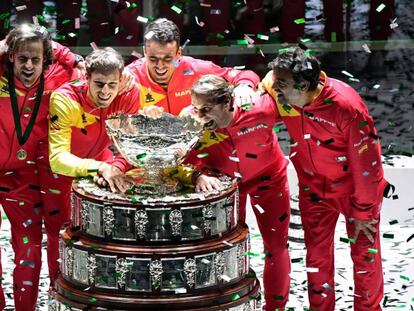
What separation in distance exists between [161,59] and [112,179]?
71 cm

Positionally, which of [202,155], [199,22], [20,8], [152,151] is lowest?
[202,155]

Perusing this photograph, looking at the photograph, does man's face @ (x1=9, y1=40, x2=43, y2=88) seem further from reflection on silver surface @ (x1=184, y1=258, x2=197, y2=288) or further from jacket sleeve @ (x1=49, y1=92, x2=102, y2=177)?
reflection on silver surface @ (x1=184, y1=258, x2=197, y2=288)

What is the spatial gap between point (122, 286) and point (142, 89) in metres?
1.06

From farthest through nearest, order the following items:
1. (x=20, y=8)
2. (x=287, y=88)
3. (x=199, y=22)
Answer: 1. (x=199, y=22)
2. (x=20, y=8)
3. (x=287, y=88)

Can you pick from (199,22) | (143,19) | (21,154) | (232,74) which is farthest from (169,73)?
(199,22)

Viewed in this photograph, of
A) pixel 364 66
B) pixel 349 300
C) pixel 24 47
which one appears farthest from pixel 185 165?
pixel 364 66

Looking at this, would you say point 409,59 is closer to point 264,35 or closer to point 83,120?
point 264,35

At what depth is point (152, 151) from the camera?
4.76m

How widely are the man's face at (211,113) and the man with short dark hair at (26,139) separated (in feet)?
2.17

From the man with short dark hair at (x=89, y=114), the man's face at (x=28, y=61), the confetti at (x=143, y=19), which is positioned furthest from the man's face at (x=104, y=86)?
the confetti at (x=143, y=19)

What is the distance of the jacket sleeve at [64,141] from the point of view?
4910 mm

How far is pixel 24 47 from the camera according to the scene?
516cm

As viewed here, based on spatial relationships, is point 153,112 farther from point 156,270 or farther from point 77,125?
point 156,270

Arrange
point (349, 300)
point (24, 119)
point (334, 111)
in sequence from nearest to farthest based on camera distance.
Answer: point (334, 111)
point (24, 119)
point (349, 300)
